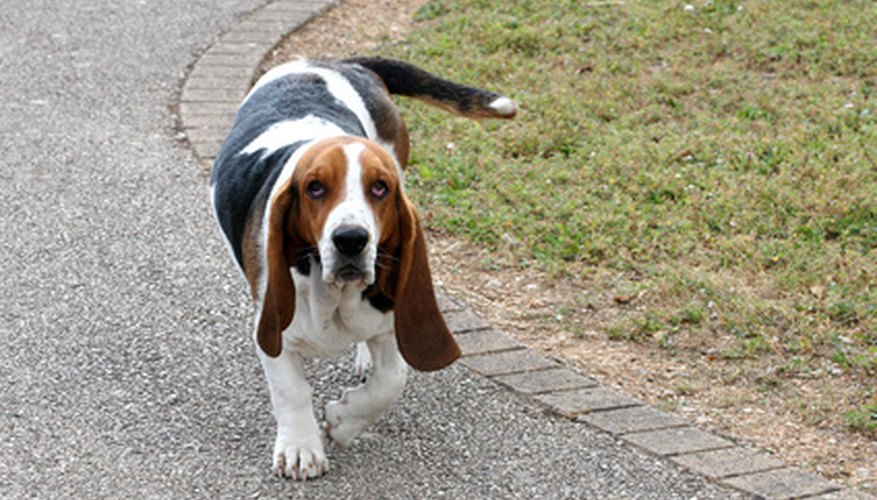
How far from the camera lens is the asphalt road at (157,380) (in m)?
4.46

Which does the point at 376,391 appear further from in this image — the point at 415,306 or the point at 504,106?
the point at 504,106

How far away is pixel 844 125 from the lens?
714 cm

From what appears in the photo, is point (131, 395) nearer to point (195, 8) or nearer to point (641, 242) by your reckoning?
point (641, 242)

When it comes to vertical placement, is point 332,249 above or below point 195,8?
above

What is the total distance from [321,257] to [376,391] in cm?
64

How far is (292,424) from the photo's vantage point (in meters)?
4.43

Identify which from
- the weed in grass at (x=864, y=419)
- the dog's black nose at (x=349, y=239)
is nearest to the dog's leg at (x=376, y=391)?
the dog's black nose at (x=349, y=239)

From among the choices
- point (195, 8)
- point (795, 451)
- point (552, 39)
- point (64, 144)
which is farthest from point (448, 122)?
point (795, 451)

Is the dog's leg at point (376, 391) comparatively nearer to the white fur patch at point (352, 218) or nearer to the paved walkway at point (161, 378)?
the paved walkway at point (161, 378)

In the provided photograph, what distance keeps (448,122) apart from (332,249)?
3.58m

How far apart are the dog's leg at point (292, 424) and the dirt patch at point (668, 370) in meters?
1.23

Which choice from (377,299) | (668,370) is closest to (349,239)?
(377,299)

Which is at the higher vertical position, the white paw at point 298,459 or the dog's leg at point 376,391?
the dog's leg at point 376,391

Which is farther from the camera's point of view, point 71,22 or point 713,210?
point 71,22
